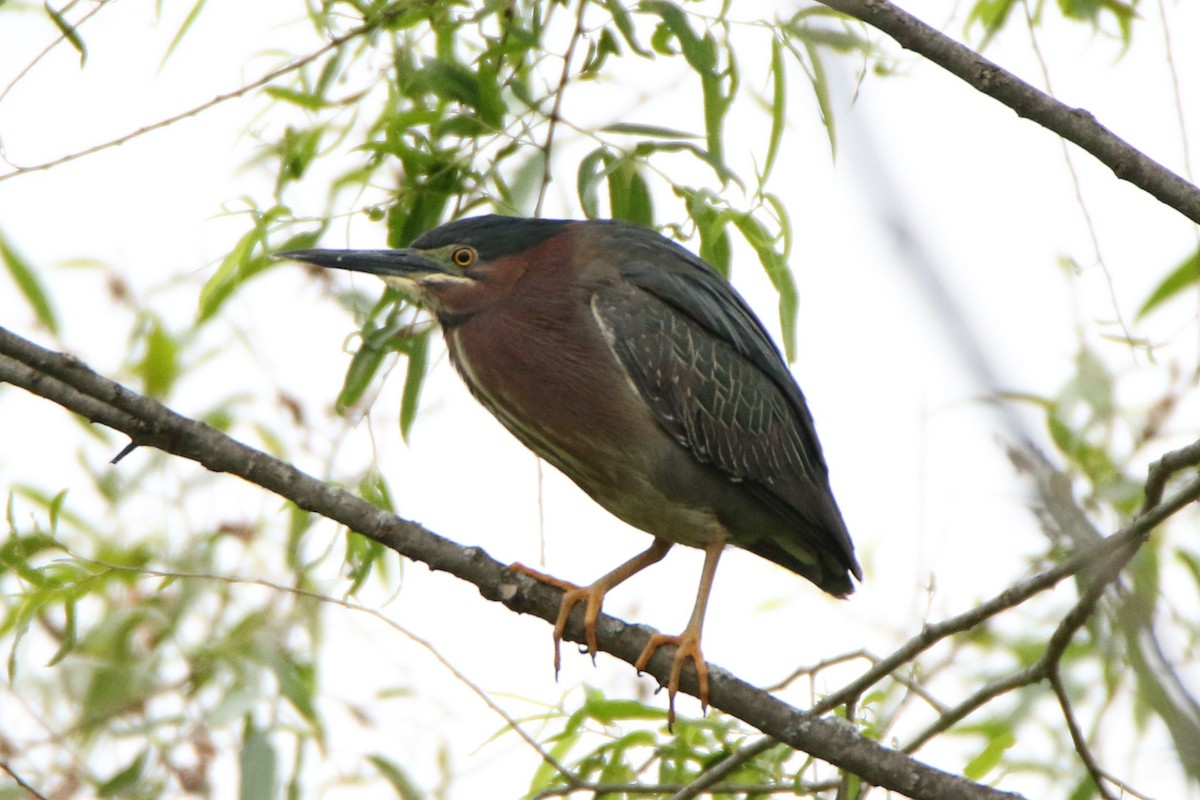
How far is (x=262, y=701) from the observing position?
340 centimetres

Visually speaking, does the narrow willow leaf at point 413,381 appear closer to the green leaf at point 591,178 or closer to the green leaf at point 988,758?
the green leaf at point 591,178

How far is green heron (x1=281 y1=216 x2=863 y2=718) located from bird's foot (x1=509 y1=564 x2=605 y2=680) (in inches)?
4.0

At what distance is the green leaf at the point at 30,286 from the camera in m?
3.81

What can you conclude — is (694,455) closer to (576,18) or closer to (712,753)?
(712,753)

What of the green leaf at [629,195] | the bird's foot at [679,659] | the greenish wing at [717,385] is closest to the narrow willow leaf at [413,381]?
the greenish wing at [717,385]

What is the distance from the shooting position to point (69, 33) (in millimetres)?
2334

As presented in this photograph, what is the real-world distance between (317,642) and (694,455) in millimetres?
1354

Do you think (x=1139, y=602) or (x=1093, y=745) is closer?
(x=1139, y=602)

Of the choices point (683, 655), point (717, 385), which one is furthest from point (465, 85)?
point (683, 655)

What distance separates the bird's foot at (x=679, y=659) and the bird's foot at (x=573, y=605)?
11 centimetres

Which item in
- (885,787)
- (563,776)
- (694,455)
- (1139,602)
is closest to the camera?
(1139,602)

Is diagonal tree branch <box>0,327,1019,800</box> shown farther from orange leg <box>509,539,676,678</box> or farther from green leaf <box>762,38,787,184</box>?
green leaf <box>762,38,787,184</box>

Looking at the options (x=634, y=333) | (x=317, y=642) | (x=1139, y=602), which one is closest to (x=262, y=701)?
(x=317, y=642)

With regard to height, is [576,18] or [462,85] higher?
[576,18]
